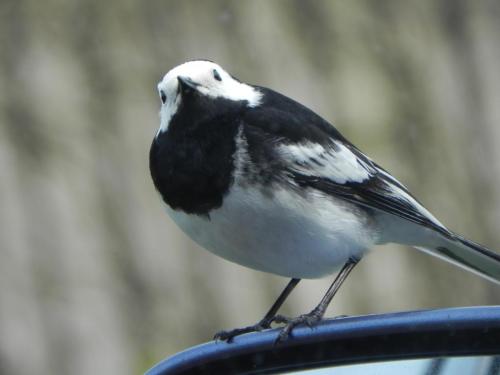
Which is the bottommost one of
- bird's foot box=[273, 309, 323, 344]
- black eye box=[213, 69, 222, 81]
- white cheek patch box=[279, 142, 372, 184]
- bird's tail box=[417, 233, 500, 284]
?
bird's foot box=[273, 309, 323, 344]

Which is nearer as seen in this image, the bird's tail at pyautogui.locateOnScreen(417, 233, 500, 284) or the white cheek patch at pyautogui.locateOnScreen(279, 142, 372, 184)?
the white cheek patch at pyautogui.locateOnScreen(279, 142, 372, 184)

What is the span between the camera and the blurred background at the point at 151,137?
19.4 ft

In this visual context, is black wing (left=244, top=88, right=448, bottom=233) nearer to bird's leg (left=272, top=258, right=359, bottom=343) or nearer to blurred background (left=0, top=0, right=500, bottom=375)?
bird's leg (left=272, top=258, right=359, bottom=343)

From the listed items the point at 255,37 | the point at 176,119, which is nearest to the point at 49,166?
the point at 255,37

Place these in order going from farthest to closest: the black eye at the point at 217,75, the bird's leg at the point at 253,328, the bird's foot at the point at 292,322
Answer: the black eye at the point at 217,75, the bird's leg at the point at 253,328, the bird's foot at the point at 292,322

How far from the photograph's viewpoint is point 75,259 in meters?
6.02

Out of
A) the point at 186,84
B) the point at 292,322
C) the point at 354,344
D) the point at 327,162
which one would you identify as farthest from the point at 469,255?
the point at 354,344

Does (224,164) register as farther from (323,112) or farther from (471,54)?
(471,54)

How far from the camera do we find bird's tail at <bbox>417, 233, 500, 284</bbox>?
10.6 ft

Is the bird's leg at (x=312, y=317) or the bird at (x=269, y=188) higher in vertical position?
the bird at (x=269, y=188)

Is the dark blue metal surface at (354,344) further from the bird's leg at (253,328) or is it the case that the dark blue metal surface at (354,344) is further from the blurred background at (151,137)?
the blurred background at (151,137)

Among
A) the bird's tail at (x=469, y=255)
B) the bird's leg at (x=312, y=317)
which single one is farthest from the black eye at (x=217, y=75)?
the bird's tail at (x=469, y=255)

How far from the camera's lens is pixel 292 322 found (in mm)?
2650

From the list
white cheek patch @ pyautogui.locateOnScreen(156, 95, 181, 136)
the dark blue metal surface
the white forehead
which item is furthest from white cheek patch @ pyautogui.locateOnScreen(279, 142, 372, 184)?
the dark blue metal surface
